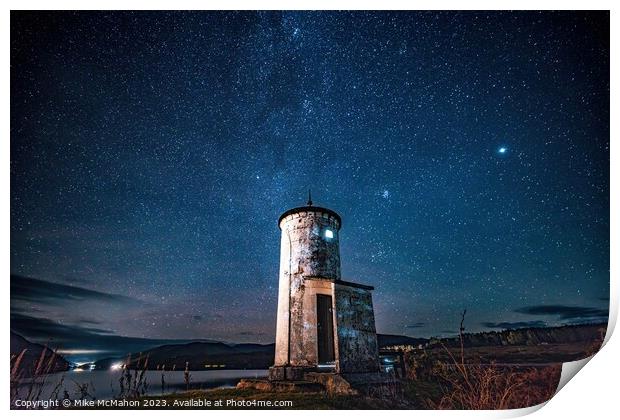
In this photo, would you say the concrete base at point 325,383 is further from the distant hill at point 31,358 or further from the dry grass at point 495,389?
the distant hill at point 31,358

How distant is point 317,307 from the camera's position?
8.43 m

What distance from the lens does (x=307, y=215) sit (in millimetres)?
9211

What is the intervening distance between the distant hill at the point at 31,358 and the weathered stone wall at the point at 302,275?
4.65 m

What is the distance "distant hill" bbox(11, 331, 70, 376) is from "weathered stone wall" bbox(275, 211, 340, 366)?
4653mm

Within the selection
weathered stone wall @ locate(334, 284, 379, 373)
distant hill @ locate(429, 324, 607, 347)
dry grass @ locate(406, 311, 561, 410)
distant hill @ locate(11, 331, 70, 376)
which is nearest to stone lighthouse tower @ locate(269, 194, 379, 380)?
weathered stone wall @ locate(334, 284, 379, 373)

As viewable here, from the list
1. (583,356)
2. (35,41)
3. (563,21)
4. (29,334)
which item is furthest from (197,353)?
(563,21)

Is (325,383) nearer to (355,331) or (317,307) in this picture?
(355,331)

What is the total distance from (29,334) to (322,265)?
22.4ft

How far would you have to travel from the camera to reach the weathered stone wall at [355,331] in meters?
7.21

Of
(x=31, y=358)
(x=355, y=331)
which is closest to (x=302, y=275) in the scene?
(x=355, y=331)

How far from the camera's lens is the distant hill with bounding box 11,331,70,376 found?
222 inches

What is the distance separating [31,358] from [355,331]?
22.7ft

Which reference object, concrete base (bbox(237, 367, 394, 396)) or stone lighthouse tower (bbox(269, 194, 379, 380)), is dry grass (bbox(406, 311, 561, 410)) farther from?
stone lighthouse tower (bbox(269, 194, 379, 380))

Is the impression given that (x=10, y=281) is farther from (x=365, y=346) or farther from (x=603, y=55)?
(x=603, y=55)
